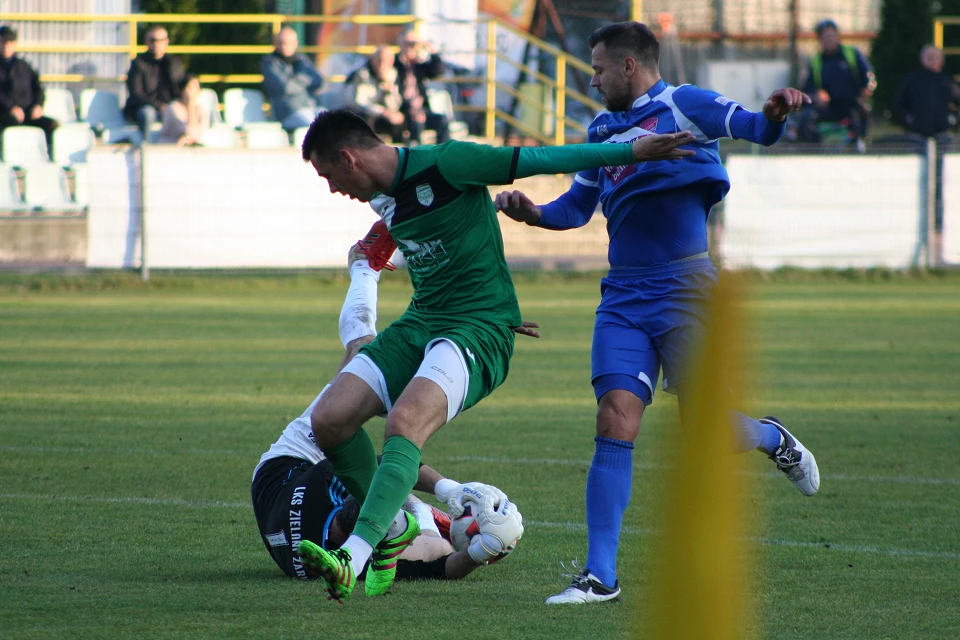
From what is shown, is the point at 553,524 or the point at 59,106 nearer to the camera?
the point at 553,524

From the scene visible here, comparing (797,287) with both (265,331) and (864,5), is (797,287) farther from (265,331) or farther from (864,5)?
(864,5)

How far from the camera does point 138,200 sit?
58.8 feet

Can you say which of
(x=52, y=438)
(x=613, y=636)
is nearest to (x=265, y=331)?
(x=52, y=438)

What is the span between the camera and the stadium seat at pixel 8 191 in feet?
62.0

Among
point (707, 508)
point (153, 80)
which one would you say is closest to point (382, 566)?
point (707, 508)

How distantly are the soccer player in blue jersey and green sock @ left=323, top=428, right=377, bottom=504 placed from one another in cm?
82

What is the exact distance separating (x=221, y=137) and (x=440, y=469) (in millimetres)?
14606

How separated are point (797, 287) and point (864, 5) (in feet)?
84.5

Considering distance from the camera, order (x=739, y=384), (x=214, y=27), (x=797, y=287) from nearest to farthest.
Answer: (x=739, y=384) < (x=797, y=287) < (x=214, y=27)

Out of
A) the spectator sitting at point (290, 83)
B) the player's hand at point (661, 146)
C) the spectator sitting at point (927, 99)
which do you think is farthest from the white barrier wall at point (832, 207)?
the player's hand at point (661, 146)

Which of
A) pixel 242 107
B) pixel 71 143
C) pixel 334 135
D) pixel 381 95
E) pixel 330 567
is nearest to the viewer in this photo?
pixel 330 567

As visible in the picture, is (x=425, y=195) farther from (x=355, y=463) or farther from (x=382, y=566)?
(x=382, y=566)

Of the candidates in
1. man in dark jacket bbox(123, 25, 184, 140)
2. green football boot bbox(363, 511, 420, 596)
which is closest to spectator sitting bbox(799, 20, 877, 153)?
man in dark jacket bbox(123, 25, 184, 140)

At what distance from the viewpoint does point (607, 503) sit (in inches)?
194
